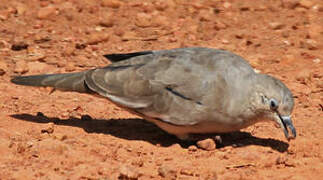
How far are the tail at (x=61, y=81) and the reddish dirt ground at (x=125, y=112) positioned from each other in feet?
1.04

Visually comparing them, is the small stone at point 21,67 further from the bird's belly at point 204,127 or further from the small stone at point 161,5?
the small stone at point 161,5

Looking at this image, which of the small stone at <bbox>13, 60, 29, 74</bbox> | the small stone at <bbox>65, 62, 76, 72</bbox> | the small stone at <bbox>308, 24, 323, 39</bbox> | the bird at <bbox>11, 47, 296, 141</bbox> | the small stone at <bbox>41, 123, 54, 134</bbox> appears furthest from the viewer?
the small stone at <bbox>308, 24, 323, 39</bbox>

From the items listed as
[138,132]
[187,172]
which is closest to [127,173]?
[187,172]

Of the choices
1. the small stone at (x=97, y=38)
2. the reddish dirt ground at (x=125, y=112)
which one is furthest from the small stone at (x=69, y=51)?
the small stone at (x=97, y=38)

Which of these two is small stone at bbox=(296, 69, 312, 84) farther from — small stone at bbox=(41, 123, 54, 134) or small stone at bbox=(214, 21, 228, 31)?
small stone at bbox=(41, 123, 54, 134)

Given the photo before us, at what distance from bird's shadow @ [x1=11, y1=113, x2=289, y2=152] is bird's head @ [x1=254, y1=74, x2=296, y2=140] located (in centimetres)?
40

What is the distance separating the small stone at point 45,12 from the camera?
992 cm

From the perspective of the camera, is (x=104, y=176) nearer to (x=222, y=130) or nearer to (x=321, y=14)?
(x=222, y=130)

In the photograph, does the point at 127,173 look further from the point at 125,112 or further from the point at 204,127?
the point at 125,112

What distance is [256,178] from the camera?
5.73 meters

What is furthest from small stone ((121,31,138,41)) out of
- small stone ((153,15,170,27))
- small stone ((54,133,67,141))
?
small stone ((54,133,67,141))

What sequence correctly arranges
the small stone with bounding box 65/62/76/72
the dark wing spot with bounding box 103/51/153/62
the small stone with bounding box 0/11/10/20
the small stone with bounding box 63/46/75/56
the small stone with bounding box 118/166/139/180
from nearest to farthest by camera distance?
the small stone with bounding box 118/166/139/180 → the dark wing spot with bounding box 103/51/153/62 → the small stone with bounding box 65/62/76/72 → the small stone with bounding box 63/46/75/56 → the small stone with bounding box 0/11/10/20

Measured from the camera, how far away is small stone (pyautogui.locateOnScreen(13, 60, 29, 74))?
8.08m

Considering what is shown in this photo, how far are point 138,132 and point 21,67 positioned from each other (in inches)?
82.7
